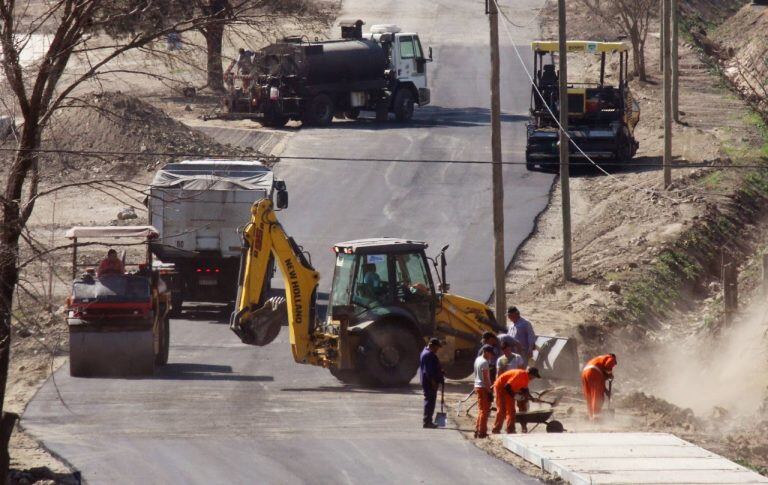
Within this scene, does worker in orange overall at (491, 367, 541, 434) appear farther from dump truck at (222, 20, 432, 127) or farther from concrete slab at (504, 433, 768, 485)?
dump truck at (222, 20, 432, 127)

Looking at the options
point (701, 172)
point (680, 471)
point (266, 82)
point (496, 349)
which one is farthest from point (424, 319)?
point (266, 82)

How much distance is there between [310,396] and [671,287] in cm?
1333

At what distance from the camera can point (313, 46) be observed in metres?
45.1

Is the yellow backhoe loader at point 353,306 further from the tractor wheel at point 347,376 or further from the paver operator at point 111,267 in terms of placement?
the paver operator at point 111,267

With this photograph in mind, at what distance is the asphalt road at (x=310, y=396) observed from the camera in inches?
591

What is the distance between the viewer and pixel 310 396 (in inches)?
773

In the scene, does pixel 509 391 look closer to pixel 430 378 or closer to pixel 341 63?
pixel 430 378

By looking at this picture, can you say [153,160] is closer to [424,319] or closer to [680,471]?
[424,319]

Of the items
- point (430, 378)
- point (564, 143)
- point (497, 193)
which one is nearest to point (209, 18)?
point (430, 378)

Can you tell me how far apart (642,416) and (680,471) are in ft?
13.8

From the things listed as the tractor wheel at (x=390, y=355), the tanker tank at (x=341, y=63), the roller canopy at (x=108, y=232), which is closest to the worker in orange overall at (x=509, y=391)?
the tractor wheel at (x=390, y=355)

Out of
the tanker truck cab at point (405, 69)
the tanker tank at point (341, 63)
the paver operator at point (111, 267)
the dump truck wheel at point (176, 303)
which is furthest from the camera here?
the tanker truck cab at point (405, 69)

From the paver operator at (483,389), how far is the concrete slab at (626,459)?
76 centimetres

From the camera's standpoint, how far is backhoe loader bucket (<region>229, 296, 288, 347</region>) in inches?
785
